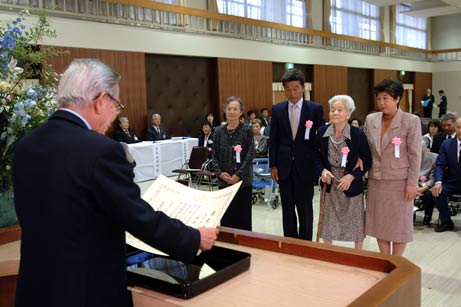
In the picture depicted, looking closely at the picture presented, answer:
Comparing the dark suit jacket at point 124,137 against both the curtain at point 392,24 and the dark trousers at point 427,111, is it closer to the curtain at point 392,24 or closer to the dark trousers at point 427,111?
the curtain at point 392,24

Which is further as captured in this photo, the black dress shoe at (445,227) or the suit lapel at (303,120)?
the black dress shoe at (445,227)

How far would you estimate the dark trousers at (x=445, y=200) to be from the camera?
493 centimetres

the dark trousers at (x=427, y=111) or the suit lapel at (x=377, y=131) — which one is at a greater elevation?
the suit lapel at (x=377, y=131)

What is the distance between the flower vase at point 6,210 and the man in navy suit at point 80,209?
33.2 inches

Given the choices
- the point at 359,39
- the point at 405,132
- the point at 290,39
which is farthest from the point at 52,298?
the point at 359,39

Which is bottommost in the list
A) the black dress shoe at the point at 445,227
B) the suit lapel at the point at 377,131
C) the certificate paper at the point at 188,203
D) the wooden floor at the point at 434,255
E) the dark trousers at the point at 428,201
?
the wooden floor at the point at 434,255

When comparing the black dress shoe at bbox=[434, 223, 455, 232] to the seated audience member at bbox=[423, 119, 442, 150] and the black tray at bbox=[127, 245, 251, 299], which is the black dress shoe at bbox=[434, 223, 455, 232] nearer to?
the seated audience member at bbox=[423, 119, 442, 150]

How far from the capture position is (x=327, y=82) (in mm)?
15594

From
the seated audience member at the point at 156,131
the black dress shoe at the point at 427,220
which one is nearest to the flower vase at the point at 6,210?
the black dress shoe at the point at 427,220

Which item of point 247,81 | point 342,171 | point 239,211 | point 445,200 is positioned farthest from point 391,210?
point 247,81

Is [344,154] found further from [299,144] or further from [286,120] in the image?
[286,120]

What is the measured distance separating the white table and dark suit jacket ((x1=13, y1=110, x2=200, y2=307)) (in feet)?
23.1

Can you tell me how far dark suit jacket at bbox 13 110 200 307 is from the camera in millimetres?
1123

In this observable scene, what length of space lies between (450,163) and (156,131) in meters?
6.42
